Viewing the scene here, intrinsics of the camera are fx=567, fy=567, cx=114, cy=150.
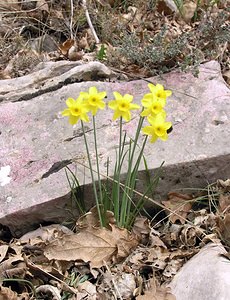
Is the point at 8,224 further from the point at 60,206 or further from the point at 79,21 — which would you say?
the point at 79,21

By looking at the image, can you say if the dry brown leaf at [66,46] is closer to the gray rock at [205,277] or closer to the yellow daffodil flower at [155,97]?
the yellow daffodil flower at [155,97]

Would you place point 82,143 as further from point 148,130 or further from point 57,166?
point 148,130

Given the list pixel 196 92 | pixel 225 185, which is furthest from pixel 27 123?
pixel 225 185

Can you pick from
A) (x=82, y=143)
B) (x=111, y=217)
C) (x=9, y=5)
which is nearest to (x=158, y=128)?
(x=111, y=217)

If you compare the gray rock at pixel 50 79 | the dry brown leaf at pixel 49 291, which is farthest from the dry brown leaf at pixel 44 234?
the gray rock at pixel 50 79

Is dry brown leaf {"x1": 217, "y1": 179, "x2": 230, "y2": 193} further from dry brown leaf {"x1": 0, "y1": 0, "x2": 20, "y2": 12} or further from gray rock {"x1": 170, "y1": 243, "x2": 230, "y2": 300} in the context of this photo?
dry brown leaf {"x1": 0, "y1": 0, "x2": 20, "y2": 12}
